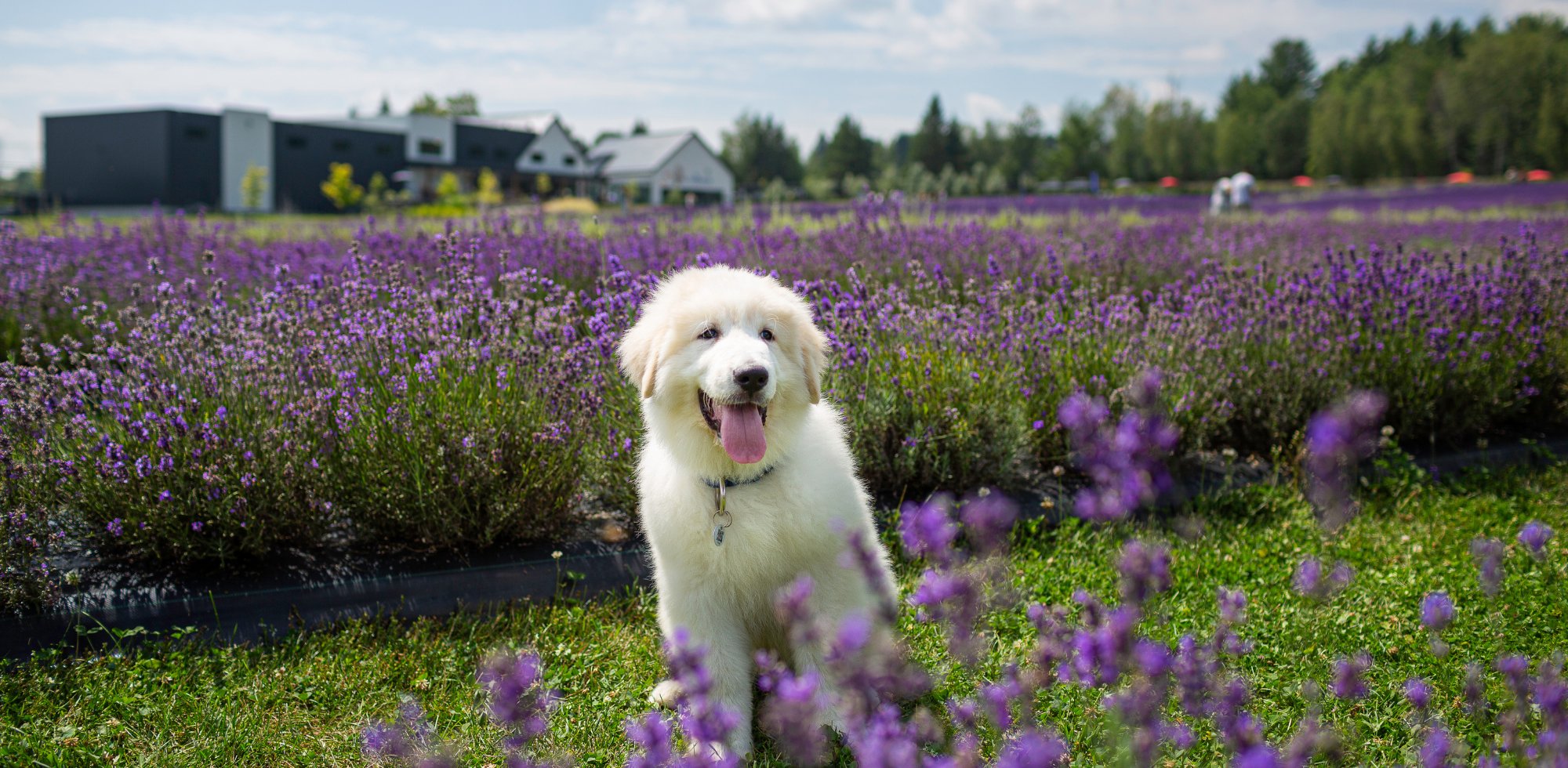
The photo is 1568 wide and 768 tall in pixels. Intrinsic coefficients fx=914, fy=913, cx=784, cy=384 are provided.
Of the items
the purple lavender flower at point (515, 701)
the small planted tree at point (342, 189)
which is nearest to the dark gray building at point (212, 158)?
the small planted tree at point (342, 189)

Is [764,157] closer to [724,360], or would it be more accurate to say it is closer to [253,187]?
[253,187]

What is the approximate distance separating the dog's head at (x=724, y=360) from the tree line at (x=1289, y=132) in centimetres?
3656

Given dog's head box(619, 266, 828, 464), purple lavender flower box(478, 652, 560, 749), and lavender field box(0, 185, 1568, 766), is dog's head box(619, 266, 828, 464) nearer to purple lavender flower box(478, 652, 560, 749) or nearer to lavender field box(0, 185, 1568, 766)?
lavender field box(0, 185, 1568, 766)

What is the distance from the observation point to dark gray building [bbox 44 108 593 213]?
39594mm

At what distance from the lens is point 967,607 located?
4.25 feet

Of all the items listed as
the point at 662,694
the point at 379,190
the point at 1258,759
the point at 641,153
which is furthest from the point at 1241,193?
the point at 641,153

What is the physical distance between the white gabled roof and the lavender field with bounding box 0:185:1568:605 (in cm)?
5396

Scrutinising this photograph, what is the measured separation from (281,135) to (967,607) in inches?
1968

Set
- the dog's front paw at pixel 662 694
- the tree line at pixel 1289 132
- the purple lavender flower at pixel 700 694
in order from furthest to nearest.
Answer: the tree line at pixel 1289 132
the dog's front paw at pixel 662 694
the purple lavender flower at pixel 700 694

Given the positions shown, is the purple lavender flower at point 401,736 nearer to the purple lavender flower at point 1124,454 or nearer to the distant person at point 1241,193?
the purple lavender flower at point 1124,454

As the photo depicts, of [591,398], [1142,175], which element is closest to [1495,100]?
[1142,175]

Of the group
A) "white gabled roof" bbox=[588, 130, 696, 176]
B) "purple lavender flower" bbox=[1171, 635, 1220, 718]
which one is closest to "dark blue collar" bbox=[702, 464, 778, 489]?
"purple lavender flower" bbox=[1171, 635, 1220, 718]

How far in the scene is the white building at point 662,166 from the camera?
58.2m

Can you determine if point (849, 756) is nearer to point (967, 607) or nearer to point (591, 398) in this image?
point (967, 607)
